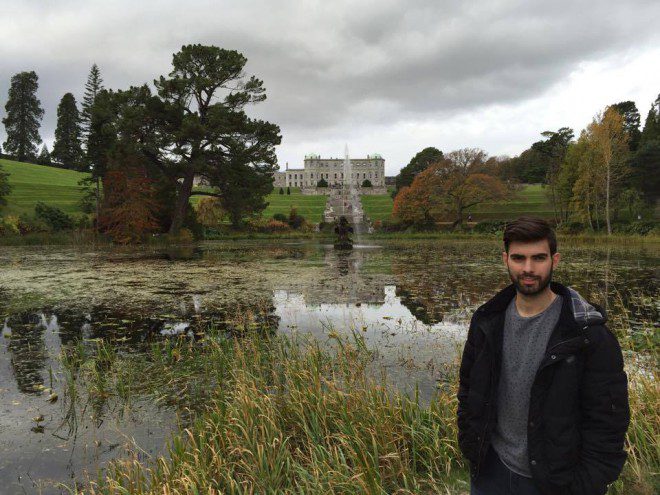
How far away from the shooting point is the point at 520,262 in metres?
1.99

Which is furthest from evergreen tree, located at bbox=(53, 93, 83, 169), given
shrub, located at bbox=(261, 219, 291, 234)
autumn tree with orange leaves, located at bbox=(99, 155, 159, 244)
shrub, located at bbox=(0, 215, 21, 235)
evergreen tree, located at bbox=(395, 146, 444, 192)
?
evergreen tree, located at bbox=(395, 146, 444, 192)

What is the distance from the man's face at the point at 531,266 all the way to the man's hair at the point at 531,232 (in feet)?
0.06

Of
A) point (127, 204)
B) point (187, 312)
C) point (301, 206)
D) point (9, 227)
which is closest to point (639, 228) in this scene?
point (187, 312)

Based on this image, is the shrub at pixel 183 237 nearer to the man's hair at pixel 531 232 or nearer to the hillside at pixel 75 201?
the hillside at pixel 75 201

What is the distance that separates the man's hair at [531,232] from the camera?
6.41 ft

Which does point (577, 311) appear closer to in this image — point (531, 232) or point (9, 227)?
point (531, 232)

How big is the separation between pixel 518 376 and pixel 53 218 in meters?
38.5

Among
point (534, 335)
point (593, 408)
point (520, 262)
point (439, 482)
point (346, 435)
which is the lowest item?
point (439, 482)

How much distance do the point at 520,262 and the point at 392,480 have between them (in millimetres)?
2031

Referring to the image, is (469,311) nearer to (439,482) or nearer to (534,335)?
(439,482)

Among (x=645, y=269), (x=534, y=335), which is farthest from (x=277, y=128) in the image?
(x=534, y=335)

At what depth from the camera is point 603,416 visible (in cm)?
174

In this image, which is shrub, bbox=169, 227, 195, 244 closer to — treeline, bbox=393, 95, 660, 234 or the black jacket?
treeline, bbox=393, 95, 660, 234

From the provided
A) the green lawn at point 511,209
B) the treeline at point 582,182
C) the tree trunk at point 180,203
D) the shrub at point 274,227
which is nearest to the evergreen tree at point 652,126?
the treeline at point 582,182
